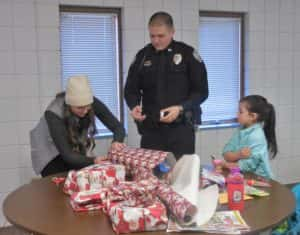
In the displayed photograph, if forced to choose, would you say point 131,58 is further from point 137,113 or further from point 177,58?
point 137,113

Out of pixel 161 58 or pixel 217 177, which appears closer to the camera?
pixel 217 177

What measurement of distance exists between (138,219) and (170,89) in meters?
1.33

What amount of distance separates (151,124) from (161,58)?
0.41 meters

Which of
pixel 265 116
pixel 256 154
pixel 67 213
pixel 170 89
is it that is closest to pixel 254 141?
pixel 256 154

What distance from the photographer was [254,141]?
235 cm

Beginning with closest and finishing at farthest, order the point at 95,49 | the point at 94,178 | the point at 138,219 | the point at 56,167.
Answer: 1. the point at 138,219
2. the point at 94,178
3. the point at 56,167
4. the point at 95,49

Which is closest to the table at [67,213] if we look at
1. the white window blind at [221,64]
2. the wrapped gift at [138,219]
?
the wrapped gift at [138,219]

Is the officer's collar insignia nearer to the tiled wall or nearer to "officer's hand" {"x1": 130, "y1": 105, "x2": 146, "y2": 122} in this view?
"officer's hand" {"x1": 130, "y1": 105, "x2": 146, "y2": 122}

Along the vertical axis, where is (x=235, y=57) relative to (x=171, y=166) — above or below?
above

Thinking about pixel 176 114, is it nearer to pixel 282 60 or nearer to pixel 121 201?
pixel 121 201

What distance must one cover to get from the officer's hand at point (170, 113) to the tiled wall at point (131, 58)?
4.01 feet

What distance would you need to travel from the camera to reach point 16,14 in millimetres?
3293

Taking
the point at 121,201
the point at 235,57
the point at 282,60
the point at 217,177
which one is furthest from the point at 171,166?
the point at 282,60

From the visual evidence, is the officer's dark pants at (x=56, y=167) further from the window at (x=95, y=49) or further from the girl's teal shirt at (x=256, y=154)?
the window at (x=95, y=49)
